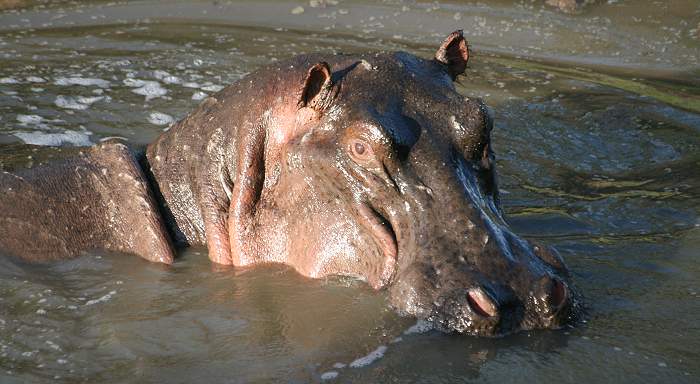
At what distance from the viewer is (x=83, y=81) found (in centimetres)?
1049

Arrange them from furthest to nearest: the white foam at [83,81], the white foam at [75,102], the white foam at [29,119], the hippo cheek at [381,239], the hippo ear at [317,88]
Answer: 1. the white foam at [83,81]
2. the white foam at [75,102]
3. the white foam at [29,119]
4. the hippo ear at [317,88]
5. the hippo cheek at [381,239]

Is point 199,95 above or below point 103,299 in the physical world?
above

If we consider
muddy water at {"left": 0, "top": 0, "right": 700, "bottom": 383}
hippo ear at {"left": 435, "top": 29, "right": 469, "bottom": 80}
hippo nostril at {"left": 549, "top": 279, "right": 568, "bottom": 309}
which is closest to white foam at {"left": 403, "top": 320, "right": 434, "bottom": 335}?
muddy water at {"left": 0, "top": 0, "right": 700, "bottom": 383}

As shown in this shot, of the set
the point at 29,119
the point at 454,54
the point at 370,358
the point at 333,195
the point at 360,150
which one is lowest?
the point at 370,358

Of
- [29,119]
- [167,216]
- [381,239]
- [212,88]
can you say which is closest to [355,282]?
[381,239]

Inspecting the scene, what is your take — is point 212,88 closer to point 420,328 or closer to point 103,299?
point 103,299

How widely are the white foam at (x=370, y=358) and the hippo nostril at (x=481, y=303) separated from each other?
0.51 m

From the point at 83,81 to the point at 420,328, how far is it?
22.3 ft

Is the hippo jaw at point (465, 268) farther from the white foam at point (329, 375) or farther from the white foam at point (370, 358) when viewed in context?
the white foam at point (329, 375)

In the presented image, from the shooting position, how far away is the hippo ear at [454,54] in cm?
621

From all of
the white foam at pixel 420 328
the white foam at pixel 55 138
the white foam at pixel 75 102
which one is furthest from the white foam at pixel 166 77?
the white foam at pixel 420 328

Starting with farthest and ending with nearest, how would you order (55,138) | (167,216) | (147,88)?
(147,88) → (55,138) → (167,216)

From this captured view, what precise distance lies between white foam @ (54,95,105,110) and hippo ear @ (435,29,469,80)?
4.72 metres

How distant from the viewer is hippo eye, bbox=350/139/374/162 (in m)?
5.24
